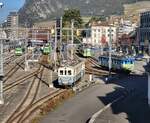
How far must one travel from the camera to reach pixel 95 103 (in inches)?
1697

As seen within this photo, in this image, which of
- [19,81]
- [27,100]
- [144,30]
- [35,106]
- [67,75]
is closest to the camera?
[35,106]

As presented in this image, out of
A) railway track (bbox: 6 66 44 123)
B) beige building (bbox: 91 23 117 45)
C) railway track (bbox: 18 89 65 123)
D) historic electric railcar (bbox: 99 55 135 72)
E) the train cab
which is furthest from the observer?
beige building (bbox: 91 23 117 45)

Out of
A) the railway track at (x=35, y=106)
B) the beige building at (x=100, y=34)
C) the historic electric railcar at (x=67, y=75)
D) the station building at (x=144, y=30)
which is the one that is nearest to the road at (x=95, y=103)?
the railway track at (x=35, y=106)

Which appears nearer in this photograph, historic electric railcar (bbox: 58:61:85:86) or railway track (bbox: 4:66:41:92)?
historic electric railcar (bbox: 58:61:85:86)

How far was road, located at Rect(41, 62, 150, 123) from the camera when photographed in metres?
35.8

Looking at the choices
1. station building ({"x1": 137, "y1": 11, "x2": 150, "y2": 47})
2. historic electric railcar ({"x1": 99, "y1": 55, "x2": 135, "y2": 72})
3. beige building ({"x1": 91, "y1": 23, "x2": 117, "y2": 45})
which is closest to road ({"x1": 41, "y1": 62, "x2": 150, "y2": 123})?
historic electric railcar ({"x1": 99, "y1": 55, "x2": 135, "y2": 72})

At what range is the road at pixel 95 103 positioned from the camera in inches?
1411

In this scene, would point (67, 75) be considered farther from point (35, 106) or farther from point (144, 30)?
point (144, 30)

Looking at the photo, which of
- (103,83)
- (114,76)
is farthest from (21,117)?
(114,76)

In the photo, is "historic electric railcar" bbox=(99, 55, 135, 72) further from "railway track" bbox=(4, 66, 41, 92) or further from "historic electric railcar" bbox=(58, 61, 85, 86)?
"historic electric railcar" bbox=(58, 61, 85, 86)

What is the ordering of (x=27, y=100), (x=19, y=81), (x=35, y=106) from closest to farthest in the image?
1. (x=35, y=106)
2. (x=27, y=100)
3. (x=19, y=81)

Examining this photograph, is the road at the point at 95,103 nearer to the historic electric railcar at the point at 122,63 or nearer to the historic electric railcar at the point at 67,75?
the historic electric railcar at the point at 67,75

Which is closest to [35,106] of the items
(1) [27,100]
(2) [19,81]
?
(1) [27,100]

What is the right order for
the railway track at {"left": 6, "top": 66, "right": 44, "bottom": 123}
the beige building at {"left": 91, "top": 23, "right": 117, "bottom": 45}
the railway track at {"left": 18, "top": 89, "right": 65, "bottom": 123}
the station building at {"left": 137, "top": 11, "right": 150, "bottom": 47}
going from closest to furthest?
the railway track at {"left": 6, "top": 66, "right": 44, "bottom": 123} → the railway track at {"left": 18, "top": 89, "right": 65, "bottom": 123} → the station building at {"left": 137, "top": 11, "right": 150, "bottom": 47} → the beige building at {"left": 91, "top": 23, "right": 117, "bottom": 45}
